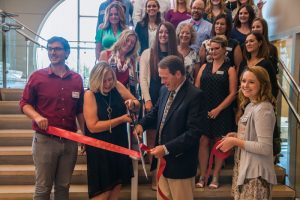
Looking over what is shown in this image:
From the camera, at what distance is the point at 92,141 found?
8.66ft

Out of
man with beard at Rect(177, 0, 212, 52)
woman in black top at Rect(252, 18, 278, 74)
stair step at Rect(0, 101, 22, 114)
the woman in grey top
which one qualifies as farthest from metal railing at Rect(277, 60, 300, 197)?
stair step at Rect(0, 101, 22, 114)

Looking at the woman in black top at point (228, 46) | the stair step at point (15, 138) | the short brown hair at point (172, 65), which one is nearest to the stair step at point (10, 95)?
the stair step at point (15, 138)

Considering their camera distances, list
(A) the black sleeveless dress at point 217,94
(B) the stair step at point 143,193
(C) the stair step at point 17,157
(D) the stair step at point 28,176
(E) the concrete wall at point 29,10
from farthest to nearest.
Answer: (E) the concrete wall at point 29,10, (C) the stair step at point 17,157, (D) the stair step at point 28,176, (B) the stair step at point 143,193, (A) the black sleeveless dress at point 217,94

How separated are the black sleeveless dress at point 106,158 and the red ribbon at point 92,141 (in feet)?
0.15

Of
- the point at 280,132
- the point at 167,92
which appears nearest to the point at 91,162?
the point at 167,92

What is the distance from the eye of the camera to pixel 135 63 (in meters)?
3.50

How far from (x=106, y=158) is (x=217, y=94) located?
145 centimetres

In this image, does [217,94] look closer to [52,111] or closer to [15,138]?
[52,111]

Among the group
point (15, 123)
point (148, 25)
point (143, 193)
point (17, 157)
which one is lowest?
point (143, 193)

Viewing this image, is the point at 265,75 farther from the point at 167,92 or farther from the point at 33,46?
the point at 33,46

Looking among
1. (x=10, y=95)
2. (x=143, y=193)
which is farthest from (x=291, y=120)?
(x=10, y=95)

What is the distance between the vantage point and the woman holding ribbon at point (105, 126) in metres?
2.62

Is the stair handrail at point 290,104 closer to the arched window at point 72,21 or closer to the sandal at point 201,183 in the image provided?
the sandal at point 201,183

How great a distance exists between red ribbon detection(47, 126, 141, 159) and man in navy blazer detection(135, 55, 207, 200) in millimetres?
273
